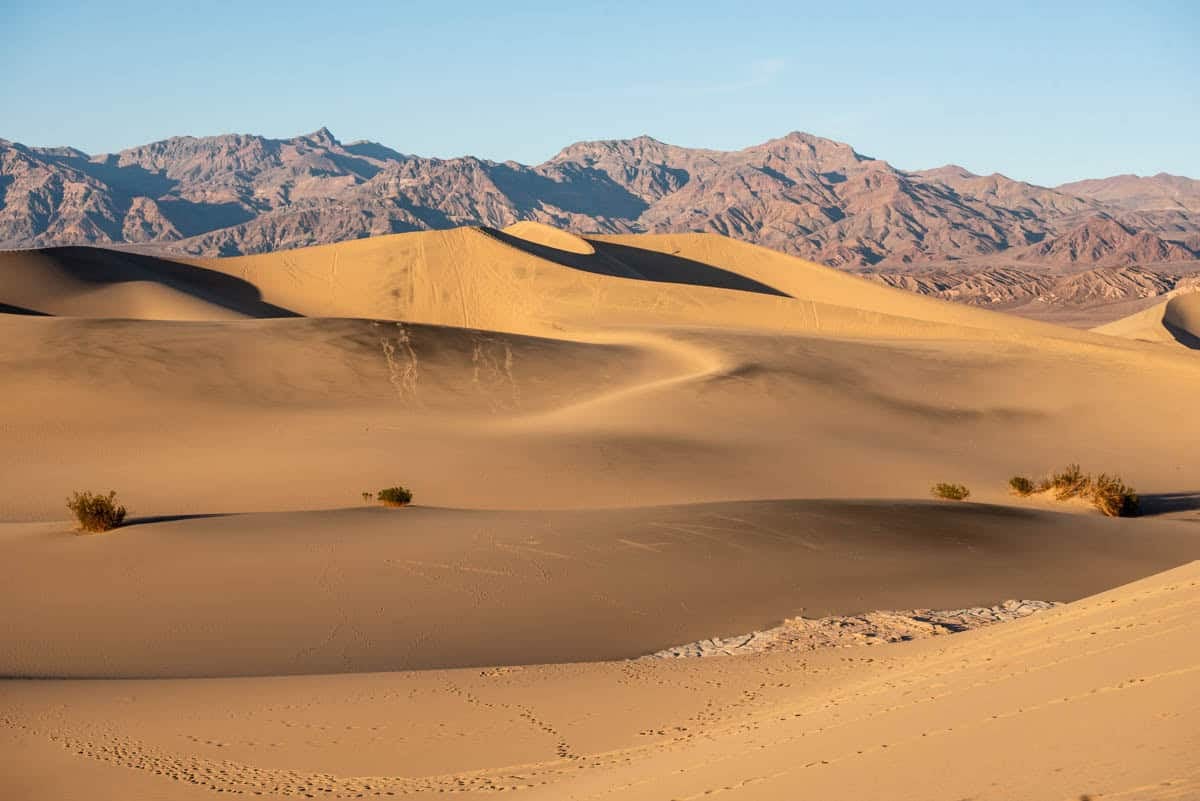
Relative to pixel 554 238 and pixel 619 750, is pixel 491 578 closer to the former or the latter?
pixel 619 750

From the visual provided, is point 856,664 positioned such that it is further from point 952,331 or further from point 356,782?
point 952,331

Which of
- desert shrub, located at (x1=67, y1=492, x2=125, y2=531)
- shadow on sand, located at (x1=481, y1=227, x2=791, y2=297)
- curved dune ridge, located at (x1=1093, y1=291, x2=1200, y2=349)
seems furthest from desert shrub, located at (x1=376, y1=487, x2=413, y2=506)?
curved dune ridge, located at (x1=1093, y1=291, x2=1200, y2=349)

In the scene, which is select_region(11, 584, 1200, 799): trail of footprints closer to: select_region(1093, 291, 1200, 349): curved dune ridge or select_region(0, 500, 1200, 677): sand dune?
select_region(0, 500, 1200, 677): sand dune

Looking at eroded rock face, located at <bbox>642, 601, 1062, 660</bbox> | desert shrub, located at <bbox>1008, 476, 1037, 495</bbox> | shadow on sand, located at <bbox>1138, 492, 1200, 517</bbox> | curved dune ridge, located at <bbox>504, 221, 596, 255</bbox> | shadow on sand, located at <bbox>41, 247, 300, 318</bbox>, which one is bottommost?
shadow on sand, located at <bbox>1138, 492, 1200, 517</bbox>

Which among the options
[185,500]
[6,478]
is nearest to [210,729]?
[185,500]

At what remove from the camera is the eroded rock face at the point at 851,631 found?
33.1 ft

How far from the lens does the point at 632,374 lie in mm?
33688

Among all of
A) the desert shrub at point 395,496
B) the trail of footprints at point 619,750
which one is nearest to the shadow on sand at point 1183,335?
the desert shrub at point 395,496

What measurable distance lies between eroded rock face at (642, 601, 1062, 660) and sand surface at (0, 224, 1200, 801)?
0.31 m

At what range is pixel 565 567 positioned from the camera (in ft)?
40.9

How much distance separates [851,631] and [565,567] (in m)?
3.16

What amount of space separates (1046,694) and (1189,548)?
36.7 ft

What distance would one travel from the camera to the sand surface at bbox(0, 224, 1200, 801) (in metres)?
6.40

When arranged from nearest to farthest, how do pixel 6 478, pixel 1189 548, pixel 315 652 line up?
pixel 315 652
pixel 1189 548
pixel 6 478
